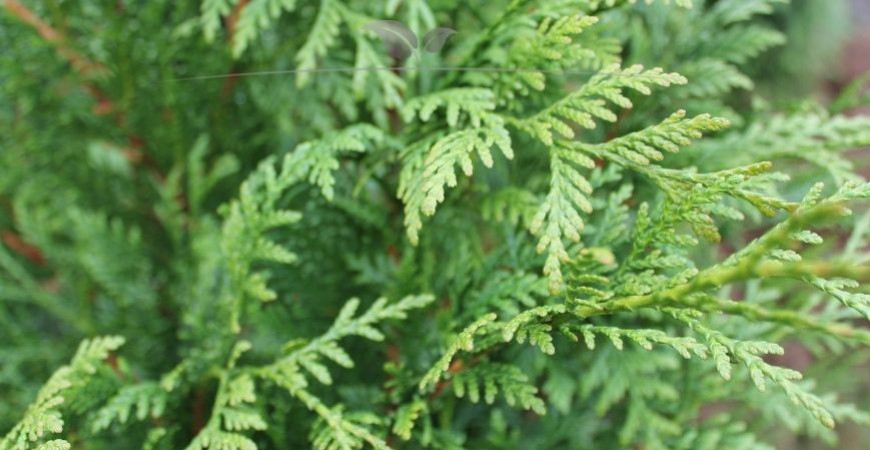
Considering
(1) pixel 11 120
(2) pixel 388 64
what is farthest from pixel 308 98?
(1) pixel 11 120

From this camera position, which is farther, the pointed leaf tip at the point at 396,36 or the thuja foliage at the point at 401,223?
the pointed leaf tip at the point at 396,36

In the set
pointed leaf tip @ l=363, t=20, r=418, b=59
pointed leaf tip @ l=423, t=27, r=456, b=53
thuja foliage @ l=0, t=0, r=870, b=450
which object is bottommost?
thuja foliage @ l=0, t=0, r=870, b=450

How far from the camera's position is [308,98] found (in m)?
2.02

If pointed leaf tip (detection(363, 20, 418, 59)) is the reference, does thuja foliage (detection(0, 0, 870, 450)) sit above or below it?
below

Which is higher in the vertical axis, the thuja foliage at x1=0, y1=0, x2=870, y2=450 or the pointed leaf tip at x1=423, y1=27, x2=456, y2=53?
the pointed leaf tip at x1=423, y1=27, x2=456, y2=53

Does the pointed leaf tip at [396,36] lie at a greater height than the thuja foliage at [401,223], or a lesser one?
greater

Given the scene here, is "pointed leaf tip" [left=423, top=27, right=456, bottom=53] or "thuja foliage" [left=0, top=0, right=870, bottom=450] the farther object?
"pointed leaf tip" [left=423, top=27, right=456, bottom=53]

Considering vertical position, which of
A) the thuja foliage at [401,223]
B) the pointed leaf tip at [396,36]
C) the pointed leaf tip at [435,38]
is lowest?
the thuja foliage at [401,223]

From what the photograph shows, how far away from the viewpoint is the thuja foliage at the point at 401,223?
53.6 inches

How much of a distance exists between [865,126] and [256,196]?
4.66 ft

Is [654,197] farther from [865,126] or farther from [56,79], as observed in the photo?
[56,79]

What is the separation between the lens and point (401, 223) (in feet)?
6.42

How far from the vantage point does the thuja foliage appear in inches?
53.6

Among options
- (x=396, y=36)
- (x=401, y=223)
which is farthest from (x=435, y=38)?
(x=401, y=223)
